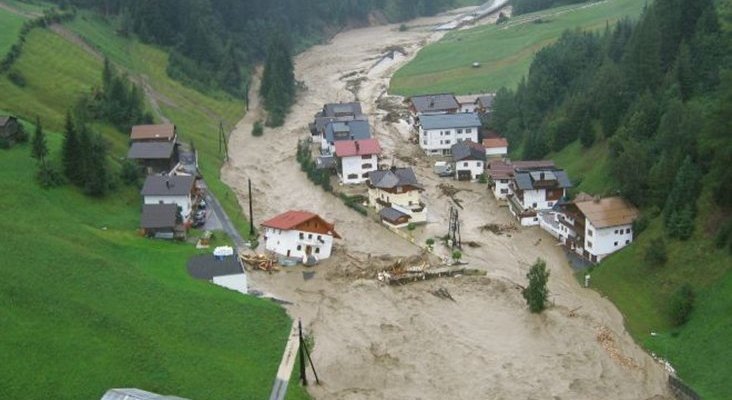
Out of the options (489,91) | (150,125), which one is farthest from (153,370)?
(489,91)

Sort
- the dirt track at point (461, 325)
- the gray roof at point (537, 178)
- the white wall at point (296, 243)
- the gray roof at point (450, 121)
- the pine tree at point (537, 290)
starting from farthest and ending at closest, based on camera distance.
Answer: the gray roof at point (450, 121) < the gray roof at point (537, 178) < the white wall at point (296, 243) < the pine tree at point (537, 290) < the dirt track at point (461, 325)

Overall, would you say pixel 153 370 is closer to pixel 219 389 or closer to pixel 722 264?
pixel 219 389

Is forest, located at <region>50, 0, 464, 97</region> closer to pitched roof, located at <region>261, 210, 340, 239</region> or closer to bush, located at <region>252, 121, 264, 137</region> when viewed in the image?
bush, located at <region>252, 121, 264, 137</region>

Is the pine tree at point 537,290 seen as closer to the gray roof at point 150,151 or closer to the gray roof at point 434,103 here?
the gray roof at point 150,151

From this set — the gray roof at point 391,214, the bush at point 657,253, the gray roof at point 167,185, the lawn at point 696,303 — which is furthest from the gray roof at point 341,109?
the bush at point 657,253

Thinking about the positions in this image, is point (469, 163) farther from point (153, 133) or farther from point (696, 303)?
point (696, 303)

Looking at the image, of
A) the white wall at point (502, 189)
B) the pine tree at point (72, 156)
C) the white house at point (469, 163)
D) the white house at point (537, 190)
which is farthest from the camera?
the white house at point (469, 163)

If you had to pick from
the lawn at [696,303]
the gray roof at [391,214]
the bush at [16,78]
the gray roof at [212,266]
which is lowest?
the lawn at [696,303]

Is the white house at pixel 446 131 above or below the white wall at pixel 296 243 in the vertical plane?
above

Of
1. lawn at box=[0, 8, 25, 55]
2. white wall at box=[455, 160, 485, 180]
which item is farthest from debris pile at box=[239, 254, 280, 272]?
lawn at box=[0, 8, 25, 55]
